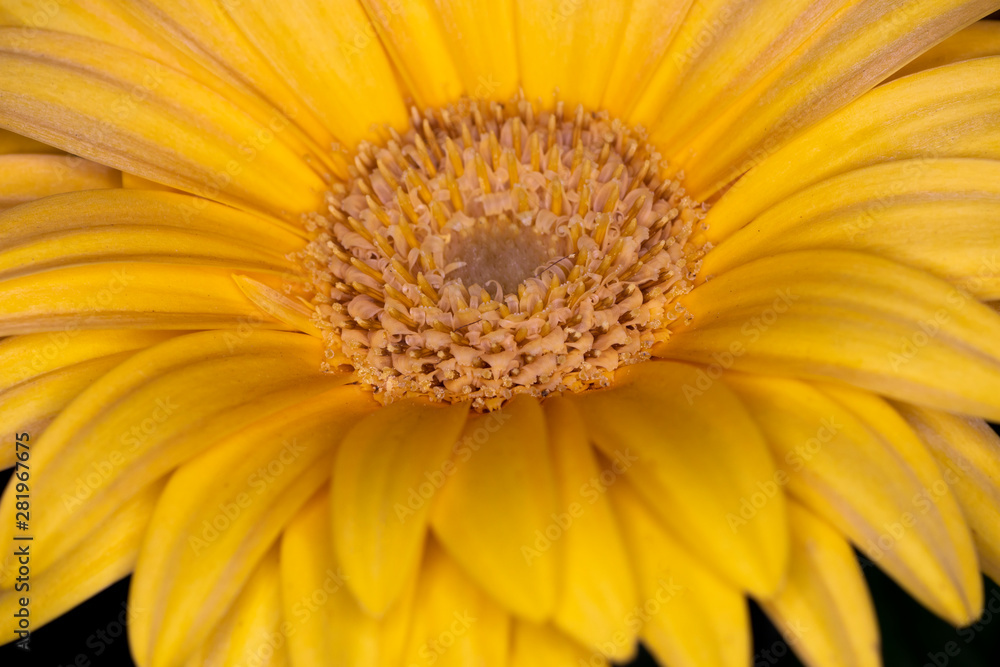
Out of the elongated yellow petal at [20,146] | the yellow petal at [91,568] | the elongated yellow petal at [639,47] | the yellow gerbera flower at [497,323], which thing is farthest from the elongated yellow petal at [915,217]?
the elongated yellow petal at [20,146]

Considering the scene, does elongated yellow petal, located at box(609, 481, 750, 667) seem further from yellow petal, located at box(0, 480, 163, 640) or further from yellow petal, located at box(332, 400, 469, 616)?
yellow petal, located at box(0, 480, 163, 640)

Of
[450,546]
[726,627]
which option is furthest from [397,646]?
[726,627]

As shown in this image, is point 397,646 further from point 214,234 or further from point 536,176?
point 536,176

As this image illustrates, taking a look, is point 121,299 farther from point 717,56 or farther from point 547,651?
point 717,56

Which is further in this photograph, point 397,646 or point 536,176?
point 536,176

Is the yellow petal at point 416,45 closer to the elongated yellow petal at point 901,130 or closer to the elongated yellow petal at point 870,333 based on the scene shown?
the elongated yellow petal at point 901,130

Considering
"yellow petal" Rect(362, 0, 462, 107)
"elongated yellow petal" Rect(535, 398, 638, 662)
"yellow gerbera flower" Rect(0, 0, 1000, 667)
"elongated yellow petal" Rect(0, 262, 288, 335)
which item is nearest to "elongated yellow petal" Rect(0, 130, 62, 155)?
"yellow gerbera flower" Rect(0, 0, 1000, 667)
